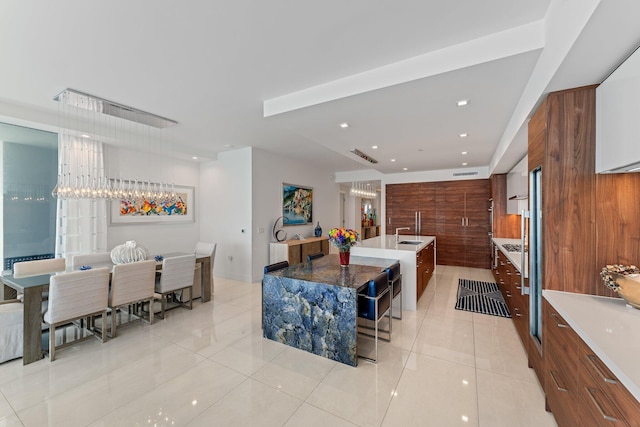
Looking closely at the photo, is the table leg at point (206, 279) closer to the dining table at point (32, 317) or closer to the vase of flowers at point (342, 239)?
the dining table at point (32, 317)

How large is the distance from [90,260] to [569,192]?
5312 millimetres

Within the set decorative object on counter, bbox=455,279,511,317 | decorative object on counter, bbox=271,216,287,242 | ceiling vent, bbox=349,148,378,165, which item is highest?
ceiling vent, bbox=349,148,378,165

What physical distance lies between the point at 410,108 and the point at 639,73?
1631 millimetres

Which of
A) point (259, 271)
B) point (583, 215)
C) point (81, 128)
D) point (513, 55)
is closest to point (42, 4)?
point (81, 128)

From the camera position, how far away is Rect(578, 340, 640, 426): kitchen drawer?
946 mm

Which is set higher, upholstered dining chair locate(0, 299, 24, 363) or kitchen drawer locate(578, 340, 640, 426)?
kitchen drawer locate(578, 340, 640, 426)

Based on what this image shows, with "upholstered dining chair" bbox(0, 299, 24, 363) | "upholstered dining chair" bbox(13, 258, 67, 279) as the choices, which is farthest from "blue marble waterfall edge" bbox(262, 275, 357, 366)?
"upholstered dining chair" bbox(13, 258, 67, 279)

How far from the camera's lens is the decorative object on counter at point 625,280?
1.43 metres

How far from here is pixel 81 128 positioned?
3.88 metres

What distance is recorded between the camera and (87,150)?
4219 mm

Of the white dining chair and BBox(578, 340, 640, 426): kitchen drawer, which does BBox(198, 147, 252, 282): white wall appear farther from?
BBox(578, 340, 640, 426): kitchen drawer

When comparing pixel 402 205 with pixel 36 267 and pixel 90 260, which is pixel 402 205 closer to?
pixel 90 260

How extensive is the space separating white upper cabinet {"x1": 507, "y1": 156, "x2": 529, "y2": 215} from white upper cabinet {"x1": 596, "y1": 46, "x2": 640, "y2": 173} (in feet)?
8.09

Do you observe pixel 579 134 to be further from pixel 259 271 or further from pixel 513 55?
pixel 259 271
